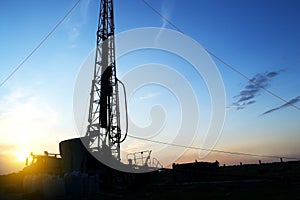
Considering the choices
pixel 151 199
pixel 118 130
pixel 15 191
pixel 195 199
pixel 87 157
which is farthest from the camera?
pixel 118 130

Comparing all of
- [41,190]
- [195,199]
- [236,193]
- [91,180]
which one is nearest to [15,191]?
[41,190]

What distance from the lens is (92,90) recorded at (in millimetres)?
26297

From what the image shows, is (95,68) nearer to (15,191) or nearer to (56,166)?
(56,166)

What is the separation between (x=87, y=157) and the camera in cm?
2283

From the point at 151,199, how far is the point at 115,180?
10.2 metres

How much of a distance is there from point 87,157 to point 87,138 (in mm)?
1864

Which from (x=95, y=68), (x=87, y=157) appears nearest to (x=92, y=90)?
(x=95, y=68)

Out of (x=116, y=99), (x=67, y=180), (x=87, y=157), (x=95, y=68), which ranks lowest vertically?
(x=67, y=180)

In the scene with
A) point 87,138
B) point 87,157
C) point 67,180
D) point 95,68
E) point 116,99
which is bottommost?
point 67,180

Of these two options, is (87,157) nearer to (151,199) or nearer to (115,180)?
(115,180)

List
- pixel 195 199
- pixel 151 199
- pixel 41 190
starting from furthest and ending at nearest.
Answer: pixel 41 190 → pixel 151 199 → pixel 195 199

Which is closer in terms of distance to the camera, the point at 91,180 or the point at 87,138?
the point at 91,180

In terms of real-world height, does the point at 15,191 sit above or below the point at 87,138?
below

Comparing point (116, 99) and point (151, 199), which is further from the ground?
point (116, 99)
